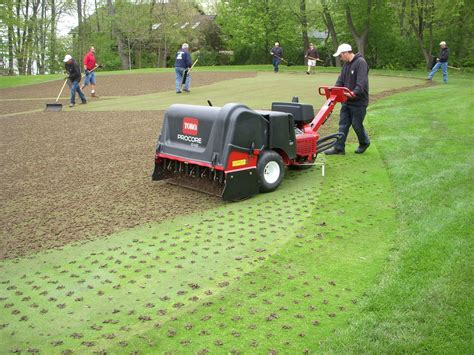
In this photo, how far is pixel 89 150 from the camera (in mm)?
10008

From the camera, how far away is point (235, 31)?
44.3m

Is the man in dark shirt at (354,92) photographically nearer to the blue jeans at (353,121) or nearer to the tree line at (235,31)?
the blue jeans at (353,121)

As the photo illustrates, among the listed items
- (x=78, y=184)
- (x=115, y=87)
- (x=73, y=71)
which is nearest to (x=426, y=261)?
(x=78, y=184)

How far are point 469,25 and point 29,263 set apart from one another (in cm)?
3779

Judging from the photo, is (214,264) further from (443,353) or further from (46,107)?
(46,107)

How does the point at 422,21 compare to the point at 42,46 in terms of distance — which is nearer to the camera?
the point at 422,21

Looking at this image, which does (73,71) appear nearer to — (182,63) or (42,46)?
(182,63)

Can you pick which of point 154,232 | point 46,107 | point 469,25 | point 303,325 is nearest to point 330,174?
point 154,232

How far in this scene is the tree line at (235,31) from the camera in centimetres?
3644

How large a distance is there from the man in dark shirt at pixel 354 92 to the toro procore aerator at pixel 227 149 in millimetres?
1517

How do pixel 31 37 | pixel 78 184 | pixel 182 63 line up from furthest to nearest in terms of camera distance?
pixel 31 37
pixel 182 63
pixel 78 184

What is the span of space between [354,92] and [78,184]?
460cm

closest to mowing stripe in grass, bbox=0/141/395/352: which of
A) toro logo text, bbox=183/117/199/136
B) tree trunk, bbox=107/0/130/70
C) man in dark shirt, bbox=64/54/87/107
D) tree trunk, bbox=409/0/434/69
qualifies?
toro logo text, bbox=183/117/199/136

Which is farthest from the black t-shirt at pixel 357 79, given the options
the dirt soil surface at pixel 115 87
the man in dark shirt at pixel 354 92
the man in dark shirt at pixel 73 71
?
the dirt soil surface at pixel 115 87
